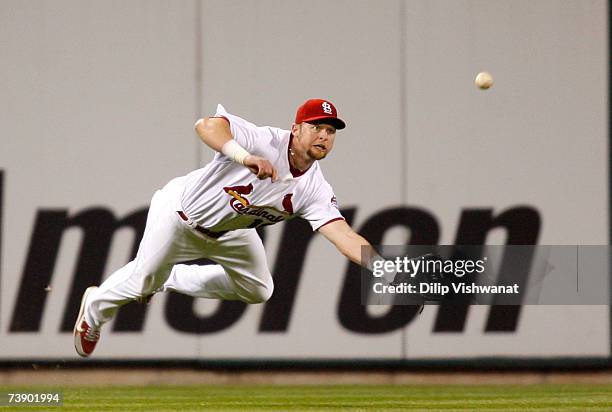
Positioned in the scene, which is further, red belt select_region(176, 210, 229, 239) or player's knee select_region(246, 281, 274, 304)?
player's knee select_region(246, 281, 274, 304)

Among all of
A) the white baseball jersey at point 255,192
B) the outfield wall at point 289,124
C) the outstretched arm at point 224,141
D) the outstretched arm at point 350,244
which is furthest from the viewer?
the outfield wall at point 289,124

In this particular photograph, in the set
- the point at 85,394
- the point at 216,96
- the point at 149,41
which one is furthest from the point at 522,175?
the point at 85,394

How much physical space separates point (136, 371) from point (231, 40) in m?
3.29

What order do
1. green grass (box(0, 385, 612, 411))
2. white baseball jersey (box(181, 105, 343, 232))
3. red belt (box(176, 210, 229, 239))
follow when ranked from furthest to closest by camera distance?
1. green grass (box(0, 385, 612, 411))
2. red belt (box(176, 210, 229, 239))
3. white baseball jersey (box(181, 105, 343, 232))

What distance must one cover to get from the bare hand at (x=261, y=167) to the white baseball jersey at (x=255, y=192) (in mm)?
971

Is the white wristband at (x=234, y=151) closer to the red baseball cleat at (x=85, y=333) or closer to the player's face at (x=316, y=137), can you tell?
the player's face at (x=316, y=137)

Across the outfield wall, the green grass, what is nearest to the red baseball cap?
the green grass

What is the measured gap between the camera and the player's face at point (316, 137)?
7926 millimetres

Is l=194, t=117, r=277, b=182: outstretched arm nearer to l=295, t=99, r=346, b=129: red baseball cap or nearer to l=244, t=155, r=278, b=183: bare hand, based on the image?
l=244, t=155, r=278, b=183: bare hand

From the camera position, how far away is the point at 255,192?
8.30 meters

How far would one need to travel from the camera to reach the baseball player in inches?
316

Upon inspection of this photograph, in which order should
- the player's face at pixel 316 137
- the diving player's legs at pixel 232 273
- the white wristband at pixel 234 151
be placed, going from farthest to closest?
the diving player's legs at pixel 232 273 → the player's face at pixel 316 137 → the white wristband at pixel 234 151

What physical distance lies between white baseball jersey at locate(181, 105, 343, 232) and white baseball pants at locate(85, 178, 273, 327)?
148 millimetres

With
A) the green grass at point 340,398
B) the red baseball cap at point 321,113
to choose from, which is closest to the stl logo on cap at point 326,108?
the red baseball cap at point 321,113
